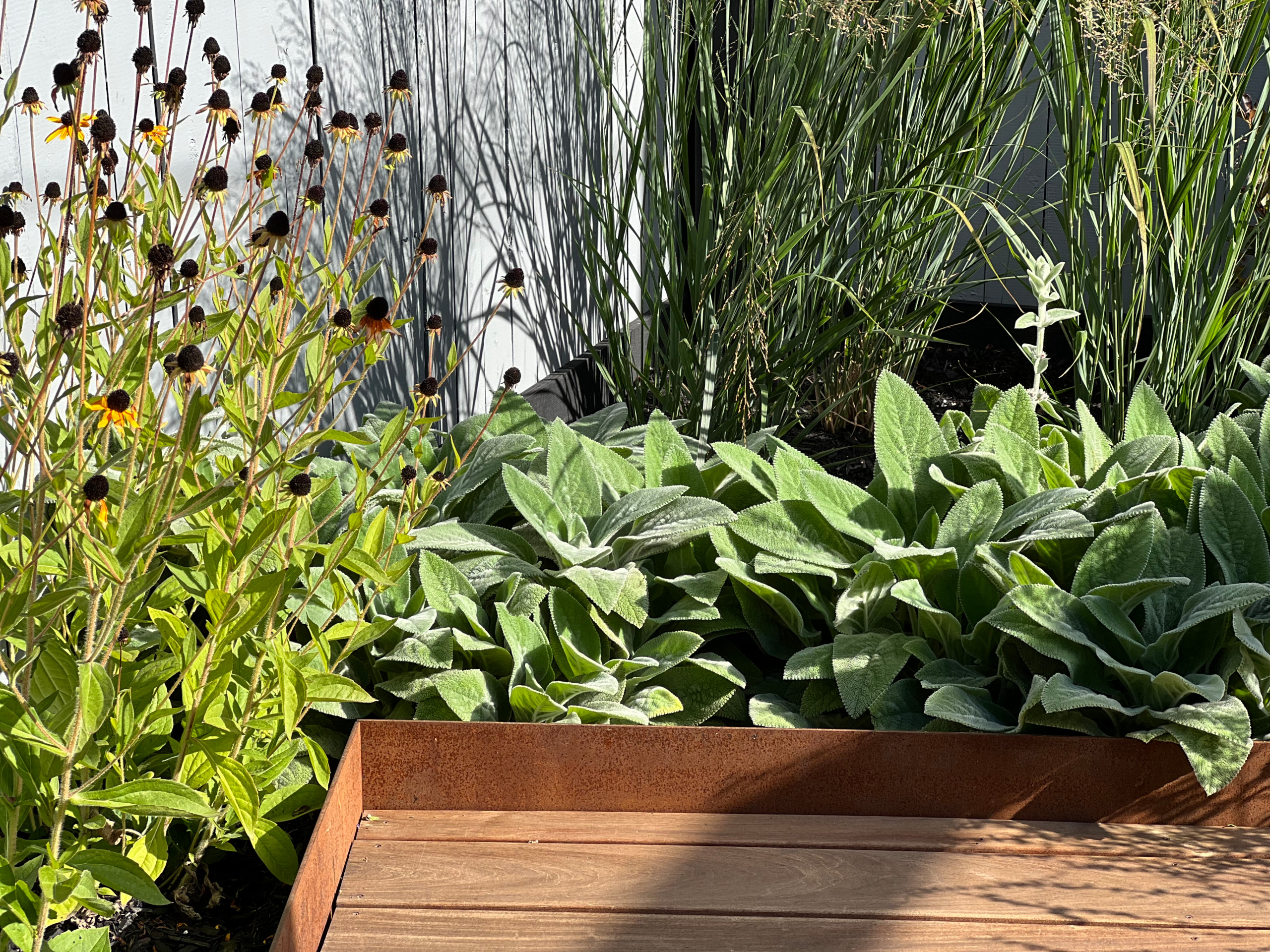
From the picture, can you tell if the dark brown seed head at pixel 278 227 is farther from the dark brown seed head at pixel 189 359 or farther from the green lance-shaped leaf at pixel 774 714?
the green lance-shaped leaf at pixel 774 714

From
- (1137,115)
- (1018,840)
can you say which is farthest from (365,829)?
(1137,115)

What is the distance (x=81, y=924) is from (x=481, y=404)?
5.46 feet

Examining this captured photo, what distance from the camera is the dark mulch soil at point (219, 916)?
46.5 inches

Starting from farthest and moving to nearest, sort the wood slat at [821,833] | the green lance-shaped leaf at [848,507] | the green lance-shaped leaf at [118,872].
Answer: the green lance-shaped leaf at [848,507], the wood slat at [821,833], the green lance-shaped leaf at [118,872]

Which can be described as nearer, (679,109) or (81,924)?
(81,924)

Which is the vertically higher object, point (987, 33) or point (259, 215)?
point (987, 33)

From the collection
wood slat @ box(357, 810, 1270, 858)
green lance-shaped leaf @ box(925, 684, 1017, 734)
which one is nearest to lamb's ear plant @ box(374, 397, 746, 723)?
wood slat @ box(357, 810, 1270, 858)

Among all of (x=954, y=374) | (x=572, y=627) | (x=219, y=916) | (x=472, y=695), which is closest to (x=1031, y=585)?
(x=572, y=627)

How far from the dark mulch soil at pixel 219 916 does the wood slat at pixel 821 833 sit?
13 cm

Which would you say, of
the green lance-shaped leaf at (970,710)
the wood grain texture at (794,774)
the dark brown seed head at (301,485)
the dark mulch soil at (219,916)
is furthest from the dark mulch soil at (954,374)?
the dark brown seed head at (301,485)

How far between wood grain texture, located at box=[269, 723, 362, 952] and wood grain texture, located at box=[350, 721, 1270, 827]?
0.05m

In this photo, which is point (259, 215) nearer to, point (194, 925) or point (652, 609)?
point (652, 609)

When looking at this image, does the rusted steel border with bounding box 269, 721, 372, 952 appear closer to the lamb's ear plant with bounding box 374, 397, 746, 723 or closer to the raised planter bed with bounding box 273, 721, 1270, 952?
the raised planter bed with bounding box 273, 721, 1270, 952

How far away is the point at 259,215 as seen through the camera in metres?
1.68
